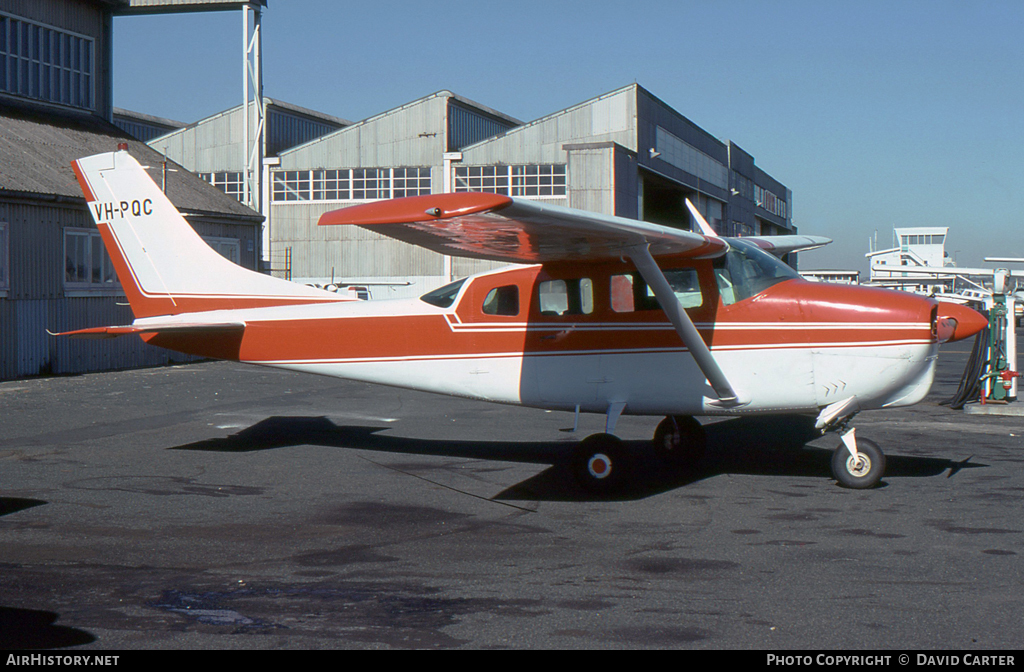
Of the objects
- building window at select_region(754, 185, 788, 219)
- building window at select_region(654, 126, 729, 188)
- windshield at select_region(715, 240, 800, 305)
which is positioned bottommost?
windshield at select_region(715, 240, 800, 305)

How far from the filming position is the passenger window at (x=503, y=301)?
8.60m

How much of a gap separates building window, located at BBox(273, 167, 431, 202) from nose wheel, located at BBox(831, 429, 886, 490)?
33400 mm

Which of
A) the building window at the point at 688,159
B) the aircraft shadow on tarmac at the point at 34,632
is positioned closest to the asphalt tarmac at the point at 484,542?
the aircraft shadow on tarmac at the point at 34,632

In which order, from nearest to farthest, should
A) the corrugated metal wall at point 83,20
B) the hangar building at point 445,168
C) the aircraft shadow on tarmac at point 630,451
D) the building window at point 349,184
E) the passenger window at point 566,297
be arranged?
the aircraft shadow on tarmac at point 630,451 < the passenger window at point 566,297 < the corrugated metal wall at point 83,20 < the hangar building at point 445,168 < the building window at point 349,184

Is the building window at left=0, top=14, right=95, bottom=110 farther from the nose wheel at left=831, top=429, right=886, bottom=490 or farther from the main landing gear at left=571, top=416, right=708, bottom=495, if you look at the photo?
the nose wheel at left=831, top=429, right=886, bottom=490

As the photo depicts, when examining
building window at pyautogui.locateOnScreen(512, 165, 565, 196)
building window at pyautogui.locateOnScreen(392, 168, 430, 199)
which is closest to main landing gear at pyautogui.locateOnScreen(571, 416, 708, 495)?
building window at pyautogui.locateOnScreen(512, 165, 565, 196)

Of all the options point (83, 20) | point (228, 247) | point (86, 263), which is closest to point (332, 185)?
point (83, 20)

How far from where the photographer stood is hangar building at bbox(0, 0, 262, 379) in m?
17.2

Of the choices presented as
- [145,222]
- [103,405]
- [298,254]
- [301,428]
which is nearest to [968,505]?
[301,428]

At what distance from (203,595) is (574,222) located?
11.5 ft

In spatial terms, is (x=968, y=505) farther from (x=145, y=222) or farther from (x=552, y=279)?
(x=145, y=222)

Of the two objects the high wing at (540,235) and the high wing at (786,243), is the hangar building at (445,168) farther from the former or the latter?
the high wing at (540,235)

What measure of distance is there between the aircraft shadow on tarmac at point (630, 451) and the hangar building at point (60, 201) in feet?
27.3

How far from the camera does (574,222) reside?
661 centimetres
